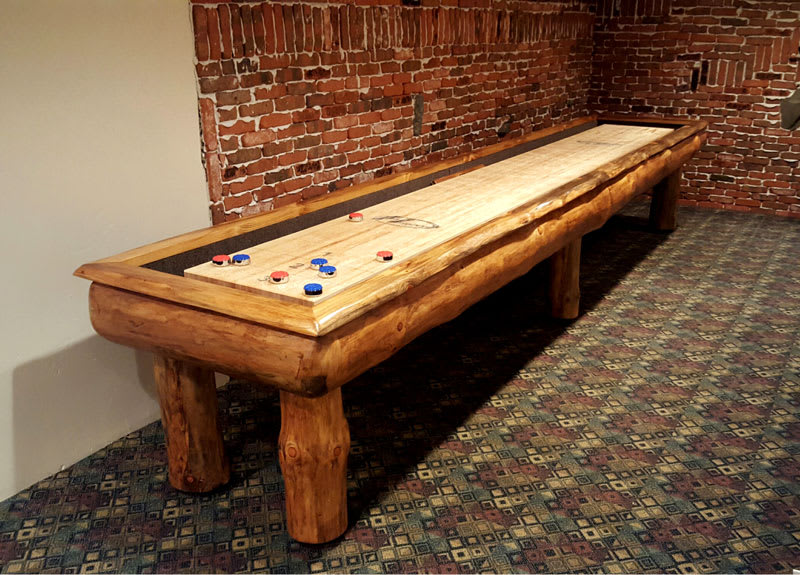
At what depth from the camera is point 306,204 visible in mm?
2885

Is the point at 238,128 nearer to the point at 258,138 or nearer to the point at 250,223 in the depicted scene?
the point at 258,138

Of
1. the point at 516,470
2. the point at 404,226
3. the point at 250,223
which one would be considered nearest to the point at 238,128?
the point at 250,223

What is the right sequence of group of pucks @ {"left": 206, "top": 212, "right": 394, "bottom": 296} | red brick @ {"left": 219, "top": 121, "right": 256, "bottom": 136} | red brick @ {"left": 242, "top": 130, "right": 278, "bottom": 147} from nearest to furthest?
group of pucks @ {"left": 206, "top": 212, "right": 394, "bottom": 296}
red brick @ {"left": 219, "top": 121, "right": 256, "bottom": 136}
red brick @ {"left": 242, "top": 130, "right": 278, "bottom": 147}

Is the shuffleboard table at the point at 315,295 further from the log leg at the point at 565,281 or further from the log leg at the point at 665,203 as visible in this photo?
the log leg at the point at 665,203

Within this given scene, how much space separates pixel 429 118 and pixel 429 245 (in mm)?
2274

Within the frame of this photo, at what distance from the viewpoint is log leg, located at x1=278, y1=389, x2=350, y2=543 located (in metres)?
2.04

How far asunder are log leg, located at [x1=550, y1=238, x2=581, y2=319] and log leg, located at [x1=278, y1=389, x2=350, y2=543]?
1.93m

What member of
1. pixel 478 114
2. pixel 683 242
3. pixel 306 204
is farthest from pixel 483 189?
pixel 683 242

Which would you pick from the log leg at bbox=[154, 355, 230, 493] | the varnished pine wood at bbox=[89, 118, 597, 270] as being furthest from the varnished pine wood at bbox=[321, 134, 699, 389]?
the varnished pine wood at bbox=[89, 118, 597, 270]

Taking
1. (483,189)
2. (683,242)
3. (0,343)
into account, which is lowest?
(683,242)

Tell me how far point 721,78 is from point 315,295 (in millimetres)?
5164

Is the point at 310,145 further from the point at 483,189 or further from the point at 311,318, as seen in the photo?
the point at 311,318

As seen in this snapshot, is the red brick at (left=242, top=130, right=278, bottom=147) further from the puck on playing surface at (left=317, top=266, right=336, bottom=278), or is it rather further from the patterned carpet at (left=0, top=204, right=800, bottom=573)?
the puck on playing surface at (left=317, top=266, right=336, bottom=278)

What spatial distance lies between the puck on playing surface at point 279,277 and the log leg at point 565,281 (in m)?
2.01
